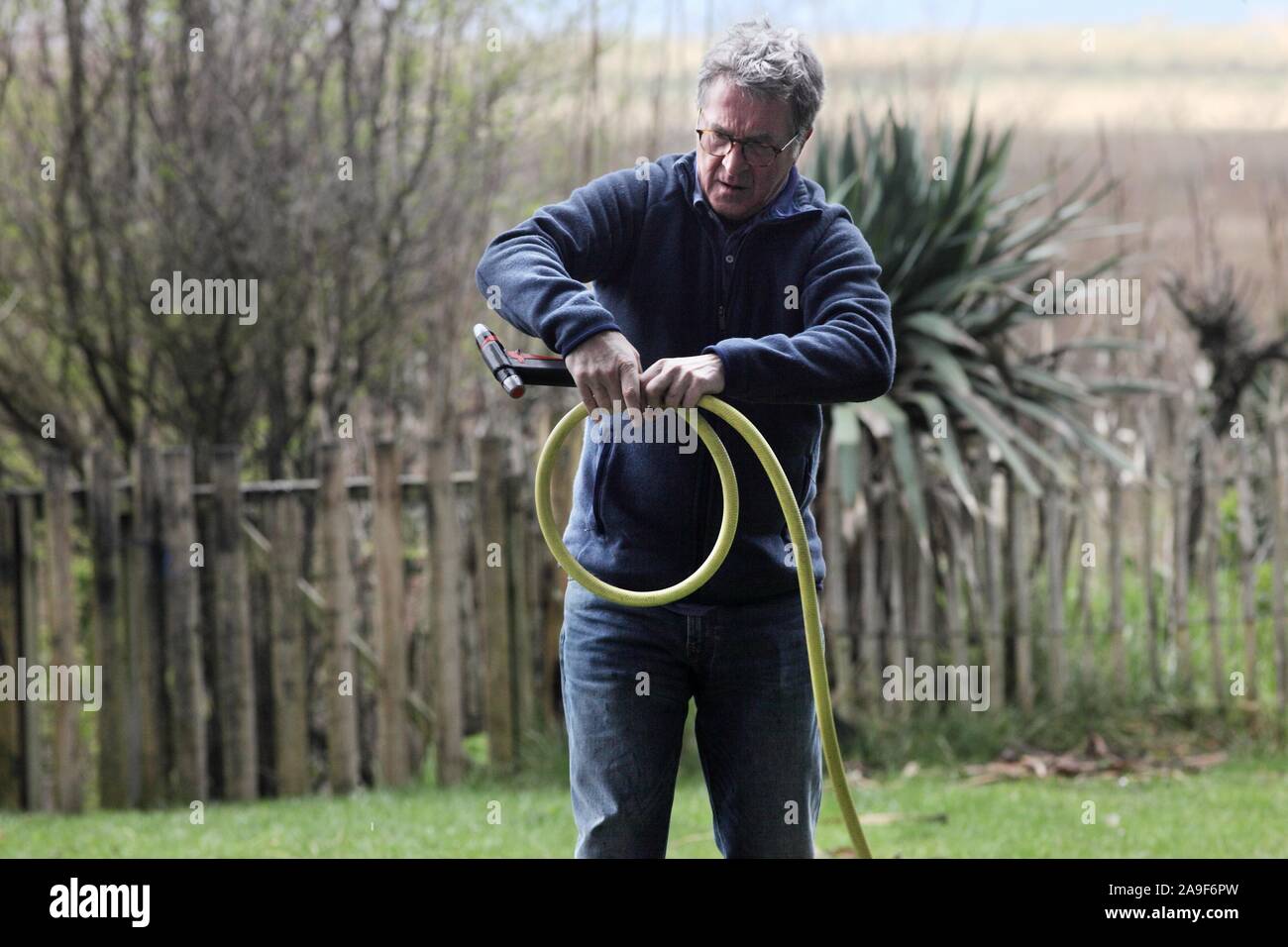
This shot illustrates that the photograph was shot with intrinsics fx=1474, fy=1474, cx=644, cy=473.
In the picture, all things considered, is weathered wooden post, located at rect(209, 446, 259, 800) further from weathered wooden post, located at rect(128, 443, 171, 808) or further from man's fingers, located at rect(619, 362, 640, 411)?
man's fingers, located at rect(619, 362, 640, 411)

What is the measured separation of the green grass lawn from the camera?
4.66m

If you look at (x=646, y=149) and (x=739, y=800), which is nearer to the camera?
(x=739, y=800)

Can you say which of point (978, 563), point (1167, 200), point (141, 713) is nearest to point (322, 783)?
point (141, 713)

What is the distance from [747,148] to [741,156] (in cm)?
2

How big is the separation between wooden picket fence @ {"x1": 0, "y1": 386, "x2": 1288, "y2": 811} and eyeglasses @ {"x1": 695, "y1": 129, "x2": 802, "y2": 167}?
3425 mm

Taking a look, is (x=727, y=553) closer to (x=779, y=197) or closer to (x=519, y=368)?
(x=519, y=368)

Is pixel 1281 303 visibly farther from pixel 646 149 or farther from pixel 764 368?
pixel 764 368

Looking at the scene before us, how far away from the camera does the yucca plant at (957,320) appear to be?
243 inches

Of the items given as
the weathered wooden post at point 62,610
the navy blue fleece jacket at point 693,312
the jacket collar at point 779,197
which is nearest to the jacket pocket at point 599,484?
the navy blue fleece jacket at point 693,312

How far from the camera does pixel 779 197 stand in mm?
2660
